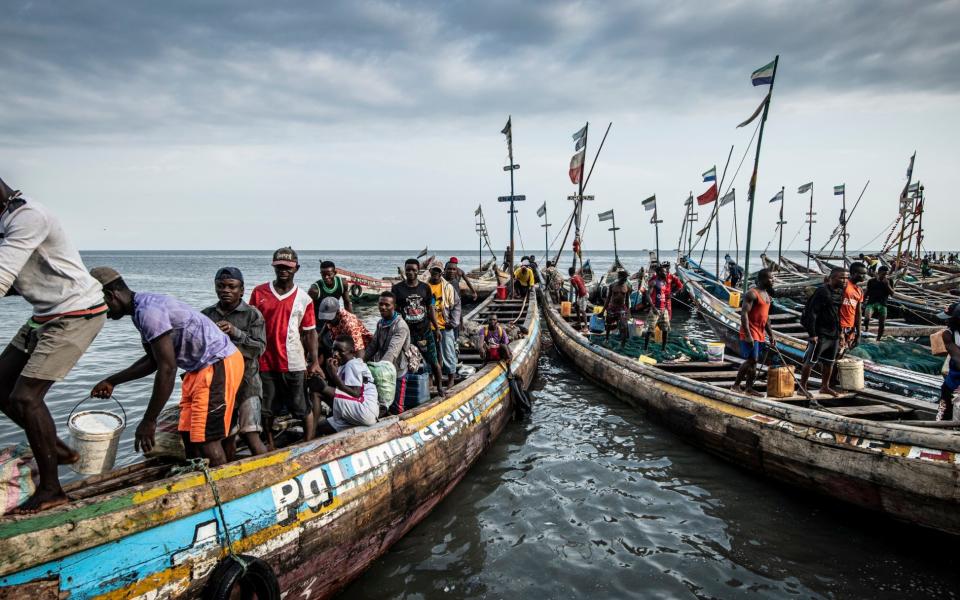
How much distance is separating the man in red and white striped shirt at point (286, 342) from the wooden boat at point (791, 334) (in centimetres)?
911

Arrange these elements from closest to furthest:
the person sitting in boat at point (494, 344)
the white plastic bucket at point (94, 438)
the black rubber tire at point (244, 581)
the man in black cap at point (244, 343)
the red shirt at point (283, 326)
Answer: the black rubber tire at point (244, 581) < the white plastic bucket at point (94, 438) < the man in black cap at point (244, 343) < the red shirt at point (283, 326) < the person sitting in boat at point (494, 344)

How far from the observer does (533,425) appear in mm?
8500

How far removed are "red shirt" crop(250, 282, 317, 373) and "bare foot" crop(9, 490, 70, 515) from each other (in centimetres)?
179

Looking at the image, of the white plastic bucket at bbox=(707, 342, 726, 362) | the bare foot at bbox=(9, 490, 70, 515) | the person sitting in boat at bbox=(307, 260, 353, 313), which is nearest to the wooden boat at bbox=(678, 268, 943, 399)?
the white plastic bucket at bbox=(707, 342, 726, 362)

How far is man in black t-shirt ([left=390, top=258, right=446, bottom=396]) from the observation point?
670 centimetres

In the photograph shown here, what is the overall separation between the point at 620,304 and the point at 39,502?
1093 cm

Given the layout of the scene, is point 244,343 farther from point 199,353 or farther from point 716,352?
point 716,352

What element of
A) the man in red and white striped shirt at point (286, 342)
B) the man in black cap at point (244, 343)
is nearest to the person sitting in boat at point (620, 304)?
the man in red and white striped shirt at point (286, 342)

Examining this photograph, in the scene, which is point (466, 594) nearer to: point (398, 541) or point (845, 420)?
point (398, 541)

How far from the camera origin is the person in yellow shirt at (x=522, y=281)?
19234 millimetres

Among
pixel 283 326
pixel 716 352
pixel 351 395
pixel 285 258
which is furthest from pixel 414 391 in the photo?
pixel 716 352

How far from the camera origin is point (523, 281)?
1941 cm

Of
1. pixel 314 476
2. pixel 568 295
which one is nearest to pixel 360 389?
pixel 314 476

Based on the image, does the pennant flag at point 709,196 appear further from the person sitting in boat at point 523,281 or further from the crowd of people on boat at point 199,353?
the crowd of people on boat at point 199,353
